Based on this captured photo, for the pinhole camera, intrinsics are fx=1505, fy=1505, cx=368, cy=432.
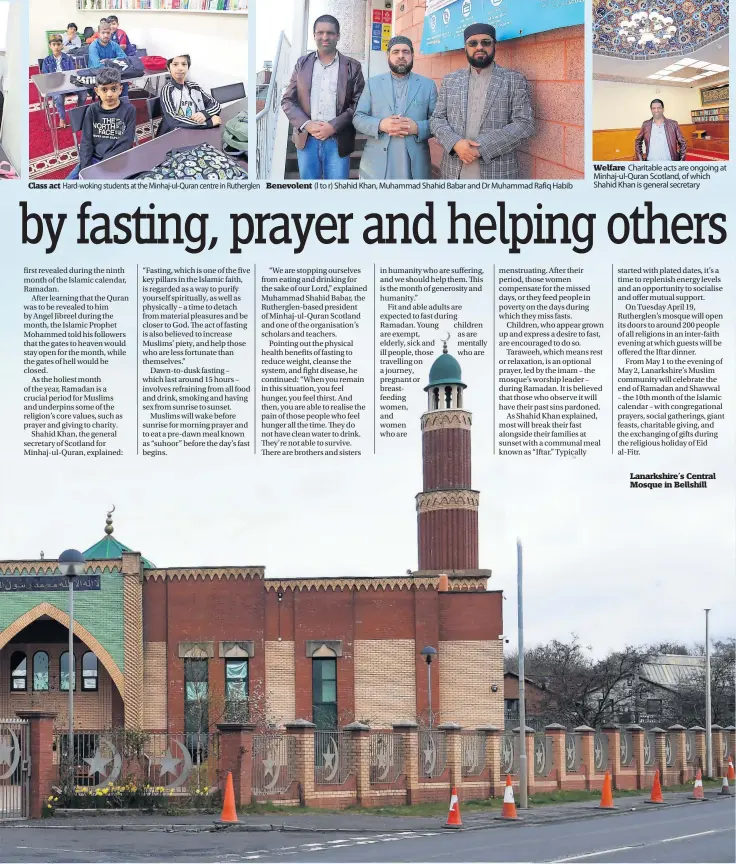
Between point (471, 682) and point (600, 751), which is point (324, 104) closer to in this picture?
point (600, 751)

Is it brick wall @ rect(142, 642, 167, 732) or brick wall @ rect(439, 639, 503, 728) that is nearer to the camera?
brick wall @ rect(142, 642, 167, 732)

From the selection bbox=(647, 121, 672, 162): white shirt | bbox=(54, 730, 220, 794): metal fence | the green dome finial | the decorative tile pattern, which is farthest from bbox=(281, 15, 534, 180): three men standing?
the green dome finial

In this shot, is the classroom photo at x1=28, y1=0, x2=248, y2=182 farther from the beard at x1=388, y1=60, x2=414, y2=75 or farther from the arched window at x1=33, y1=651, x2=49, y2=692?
the arched window at x1=33, y1=651, x2=49, y2=692

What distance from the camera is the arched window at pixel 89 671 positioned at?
49.0 m

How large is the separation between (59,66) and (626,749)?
30.5 metres

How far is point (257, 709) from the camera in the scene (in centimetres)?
4912

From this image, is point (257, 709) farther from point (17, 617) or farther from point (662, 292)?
point (662, 292)

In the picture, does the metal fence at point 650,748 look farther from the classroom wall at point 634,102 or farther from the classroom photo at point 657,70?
the classroom wall at point 634,102

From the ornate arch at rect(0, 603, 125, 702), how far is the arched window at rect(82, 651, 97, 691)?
1559 millimetres

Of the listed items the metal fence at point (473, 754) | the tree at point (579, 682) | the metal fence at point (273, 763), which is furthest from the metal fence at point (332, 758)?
the tree at point (579, 682)

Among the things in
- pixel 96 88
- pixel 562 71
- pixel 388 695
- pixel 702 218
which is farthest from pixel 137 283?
pixel 388 695

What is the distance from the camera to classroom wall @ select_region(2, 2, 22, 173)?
23062 mm

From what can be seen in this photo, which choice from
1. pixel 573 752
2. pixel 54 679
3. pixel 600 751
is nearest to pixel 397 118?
pixel 573 752

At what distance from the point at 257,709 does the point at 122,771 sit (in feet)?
72.5
